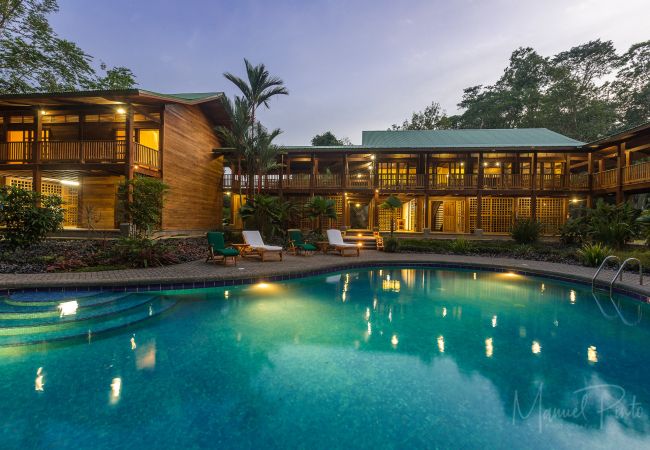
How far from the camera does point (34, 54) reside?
19.2 meters

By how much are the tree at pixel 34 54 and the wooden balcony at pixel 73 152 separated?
10739 mm

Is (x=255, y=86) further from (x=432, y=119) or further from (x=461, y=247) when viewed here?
(x=432, y=119)

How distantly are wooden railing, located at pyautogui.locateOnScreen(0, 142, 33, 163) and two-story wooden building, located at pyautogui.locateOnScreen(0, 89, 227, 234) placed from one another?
3 centimetres

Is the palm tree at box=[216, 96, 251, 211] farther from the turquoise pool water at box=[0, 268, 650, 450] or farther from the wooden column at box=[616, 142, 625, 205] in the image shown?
the wooden column at box=[616, 142, 625, 205]

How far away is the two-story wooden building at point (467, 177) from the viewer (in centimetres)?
1666

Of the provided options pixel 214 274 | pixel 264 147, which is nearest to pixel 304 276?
pixel 214 274

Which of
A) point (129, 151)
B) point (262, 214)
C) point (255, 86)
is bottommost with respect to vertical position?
point (262, 214)

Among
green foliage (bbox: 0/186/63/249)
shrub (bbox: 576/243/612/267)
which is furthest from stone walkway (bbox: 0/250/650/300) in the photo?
green foliage (bbox: 0/186/63/249)

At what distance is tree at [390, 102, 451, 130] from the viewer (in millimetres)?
35356

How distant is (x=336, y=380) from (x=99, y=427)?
90.8 inches

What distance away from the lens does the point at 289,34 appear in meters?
46.8

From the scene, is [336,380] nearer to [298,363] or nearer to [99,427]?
[298,363]

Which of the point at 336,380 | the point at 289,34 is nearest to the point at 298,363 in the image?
the point at 336,380

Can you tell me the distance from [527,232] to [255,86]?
582 inches
